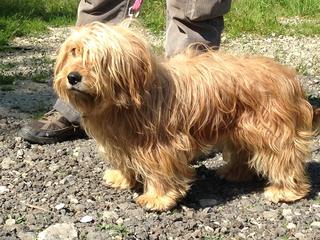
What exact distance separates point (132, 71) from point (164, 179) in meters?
0.75

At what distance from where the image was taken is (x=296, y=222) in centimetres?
386

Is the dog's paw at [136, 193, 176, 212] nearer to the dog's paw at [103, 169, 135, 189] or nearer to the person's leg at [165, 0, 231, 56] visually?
the dog's paw at [103, 169, 135, 189]

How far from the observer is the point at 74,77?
3.35 m

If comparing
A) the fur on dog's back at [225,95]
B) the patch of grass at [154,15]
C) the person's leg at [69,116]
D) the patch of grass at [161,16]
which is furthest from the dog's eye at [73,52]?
the patch of grass at [154,15]

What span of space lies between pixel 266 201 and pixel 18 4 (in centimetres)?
719

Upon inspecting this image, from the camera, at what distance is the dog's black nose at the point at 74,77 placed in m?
3.35

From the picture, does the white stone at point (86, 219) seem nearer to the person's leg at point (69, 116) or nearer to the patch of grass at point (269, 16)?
the person's leg at point (69, 116)

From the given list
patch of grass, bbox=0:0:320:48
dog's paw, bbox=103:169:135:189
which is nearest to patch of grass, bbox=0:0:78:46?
patch of grass, bbox=0:0:320:48

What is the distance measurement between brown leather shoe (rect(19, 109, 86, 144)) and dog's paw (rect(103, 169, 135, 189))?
2.88ft

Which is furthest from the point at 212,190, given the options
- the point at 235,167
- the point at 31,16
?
the point at 31,16

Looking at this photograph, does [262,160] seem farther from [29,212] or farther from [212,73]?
[29,212]

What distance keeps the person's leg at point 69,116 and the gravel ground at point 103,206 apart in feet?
0.26

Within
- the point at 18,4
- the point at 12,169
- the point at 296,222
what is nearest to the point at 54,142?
the point at 12,169

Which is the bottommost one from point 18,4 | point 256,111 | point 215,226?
point 18,4
